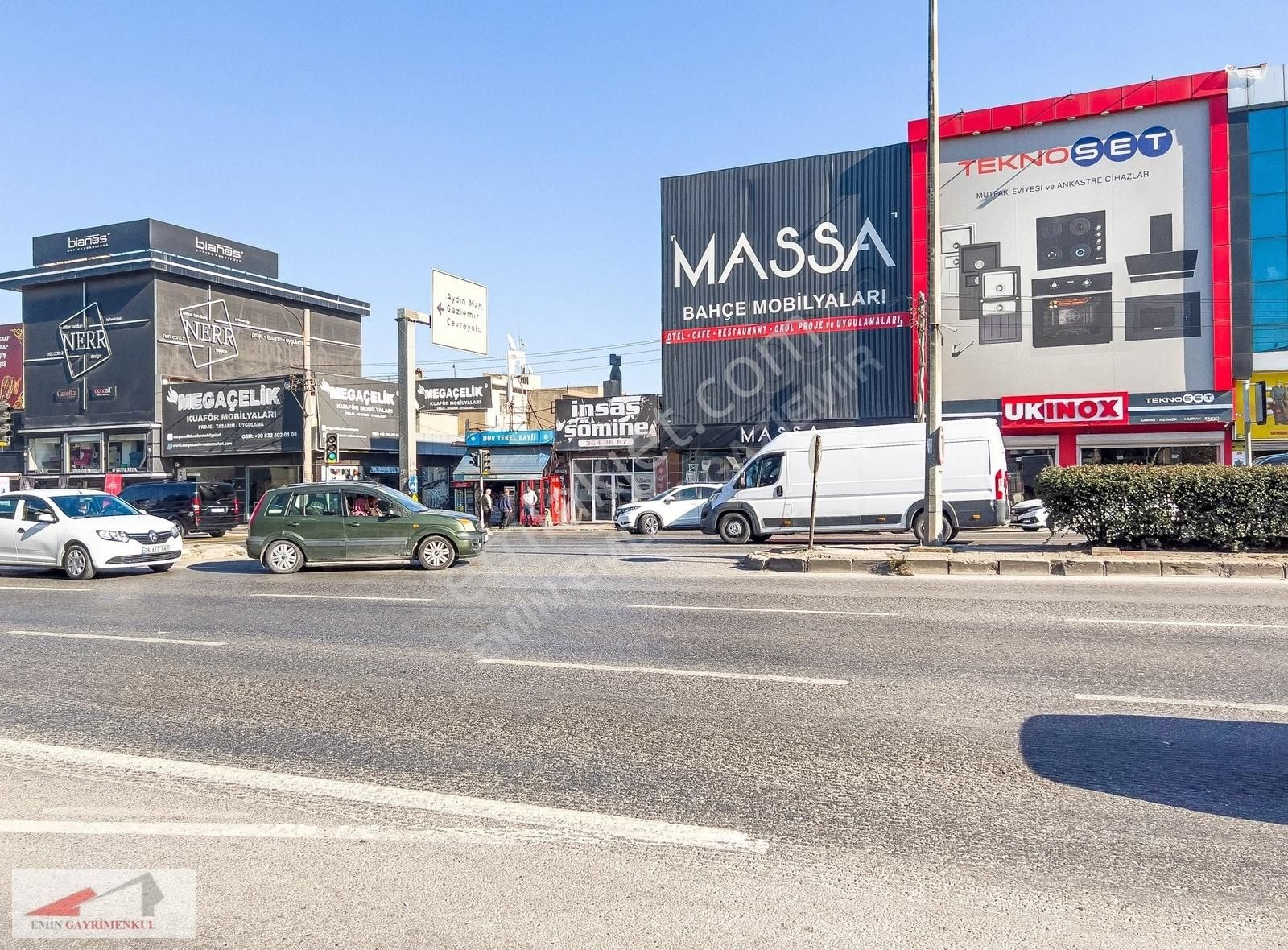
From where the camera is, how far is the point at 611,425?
1522 inches

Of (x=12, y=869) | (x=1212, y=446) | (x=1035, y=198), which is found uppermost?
(x=1035, y=198)

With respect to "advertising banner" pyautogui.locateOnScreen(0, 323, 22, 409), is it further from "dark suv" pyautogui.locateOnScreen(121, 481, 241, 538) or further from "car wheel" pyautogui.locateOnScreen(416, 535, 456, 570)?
"car wheel" pyautogui.locateOnScreen(416, 535, 456, 570)

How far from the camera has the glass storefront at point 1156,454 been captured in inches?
1270

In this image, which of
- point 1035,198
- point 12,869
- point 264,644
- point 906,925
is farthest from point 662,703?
point 1035,198

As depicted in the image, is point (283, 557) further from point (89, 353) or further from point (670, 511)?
point (89, 353)

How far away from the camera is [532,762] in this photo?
5.48 metres

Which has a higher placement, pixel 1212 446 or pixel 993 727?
pixel 1212 446

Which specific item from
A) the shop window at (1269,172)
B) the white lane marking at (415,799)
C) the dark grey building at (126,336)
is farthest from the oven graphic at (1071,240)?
the dark grey building at (126,336)

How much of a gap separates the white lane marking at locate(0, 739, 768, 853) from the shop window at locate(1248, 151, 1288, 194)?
37.2m

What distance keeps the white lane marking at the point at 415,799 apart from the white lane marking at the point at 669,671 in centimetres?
295

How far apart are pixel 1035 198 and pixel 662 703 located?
31.3 metres

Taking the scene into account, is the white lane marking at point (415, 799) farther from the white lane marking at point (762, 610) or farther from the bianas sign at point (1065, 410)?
the bianas sign at point (1065, 410)

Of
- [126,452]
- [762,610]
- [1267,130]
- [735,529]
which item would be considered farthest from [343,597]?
[126,452]

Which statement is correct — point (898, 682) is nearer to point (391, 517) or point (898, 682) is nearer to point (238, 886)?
point (238, 886)
